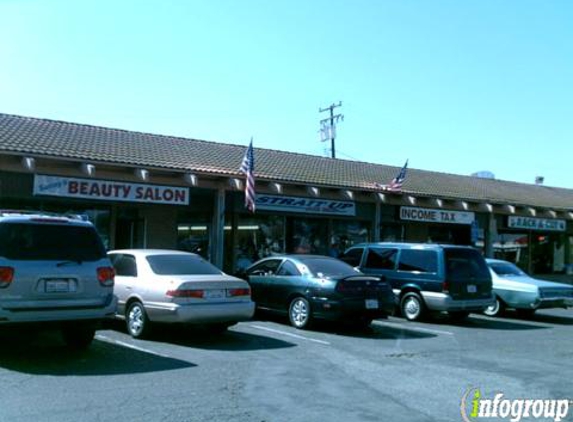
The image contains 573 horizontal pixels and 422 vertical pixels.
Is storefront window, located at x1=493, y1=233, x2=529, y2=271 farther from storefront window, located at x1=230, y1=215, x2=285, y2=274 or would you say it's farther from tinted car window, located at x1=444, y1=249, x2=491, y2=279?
tinted car window, located at x1=444, y1=249, x2=491, y2=279

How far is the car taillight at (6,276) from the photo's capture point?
324 inches

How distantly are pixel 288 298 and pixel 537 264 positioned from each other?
61.2 ft

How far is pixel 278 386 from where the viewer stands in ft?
25.0

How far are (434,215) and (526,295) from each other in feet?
21.1

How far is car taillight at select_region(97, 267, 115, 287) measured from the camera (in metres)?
9.09

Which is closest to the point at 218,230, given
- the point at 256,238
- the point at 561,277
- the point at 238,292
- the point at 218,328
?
the point at 256,238

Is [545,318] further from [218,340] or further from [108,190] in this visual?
[108,190]

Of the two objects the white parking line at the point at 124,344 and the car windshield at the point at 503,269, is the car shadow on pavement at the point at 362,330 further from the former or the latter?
the car windshield at the point at 503,269

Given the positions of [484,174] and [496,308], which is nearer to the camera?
[496,308]

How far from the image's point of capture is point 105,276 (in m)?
9.16

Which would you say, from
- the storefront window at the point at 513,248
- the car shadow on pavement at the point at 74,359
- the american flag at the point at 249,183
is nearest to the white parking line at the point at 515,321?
the american flag at the point at 249,183

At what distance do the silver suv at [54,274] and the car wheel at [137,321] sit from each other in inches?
52.8

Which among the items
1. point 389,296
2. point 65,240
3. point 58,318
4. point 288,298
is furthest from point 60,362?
point 389,296

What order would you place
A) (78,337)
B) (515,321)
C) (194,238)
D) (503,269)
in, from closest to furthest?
(78,337)
(515,321)
(503,269)
(194,238)
